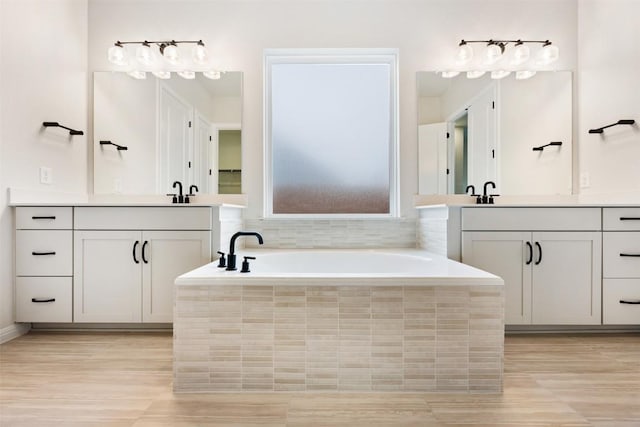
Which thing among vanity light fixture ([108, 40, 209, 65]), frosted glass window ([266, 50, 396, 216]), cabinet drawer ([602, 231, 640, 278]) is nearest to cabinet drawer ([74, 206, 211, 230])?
frosted glass window ([266, 50, 396, 216])

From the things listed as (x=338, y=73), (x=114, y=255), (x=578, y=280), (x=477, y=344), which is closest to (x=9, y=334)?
(x=114, y=255)

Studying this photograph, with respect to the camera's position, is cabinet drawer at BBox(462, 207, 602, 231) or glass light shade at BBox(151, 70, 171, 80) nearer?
cabinet drawer at BBox(462, 207, 602, 231)

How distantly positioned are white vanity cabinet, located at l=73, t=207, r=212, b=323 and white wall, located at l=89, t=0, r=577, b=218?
68cm

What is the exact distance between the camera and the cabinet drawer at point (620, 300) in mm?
2350

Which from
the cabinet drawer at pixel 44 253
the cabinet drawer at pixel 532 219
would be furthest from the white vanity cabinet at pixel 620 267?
the cabinet drawer at pixel 44 253

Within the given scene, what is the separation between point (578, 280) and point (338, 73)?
7.36ft

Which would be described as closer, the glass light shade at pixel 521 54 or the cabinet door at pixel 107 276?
the cabinet door at pixel 107 276

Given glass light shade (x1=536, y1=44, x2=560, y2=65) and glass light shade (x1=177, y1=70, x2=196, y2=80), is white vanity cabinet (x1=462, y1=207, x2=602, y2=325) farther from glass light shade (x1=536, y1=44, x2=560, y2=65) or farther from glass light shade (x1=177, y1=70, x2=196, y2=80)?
glass light shade (x1=177, y1=70, x2=196, y2=80)

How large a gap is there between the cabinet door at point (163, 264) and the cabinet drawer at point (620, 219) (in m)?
2.54

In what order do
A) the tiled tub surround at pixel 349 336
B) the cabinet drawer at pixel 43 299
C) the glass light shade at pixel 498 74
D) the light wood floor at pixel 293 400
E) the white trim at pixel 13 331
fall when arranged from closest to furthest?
1. the light wood floor at pixel 293 400
2. the tiled tub surround at pixel 349 336
3. the white trim at pixel 13 331
4. the cabinet drawer at pixel 43 299
5. the glass light shade at pixel 498 74

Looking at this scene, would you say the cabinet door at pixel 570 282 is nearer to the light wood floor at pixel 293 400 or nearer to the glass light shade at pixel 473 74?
the light wood floor at pixel 293 400

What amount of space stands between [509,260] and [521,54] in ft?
5.48

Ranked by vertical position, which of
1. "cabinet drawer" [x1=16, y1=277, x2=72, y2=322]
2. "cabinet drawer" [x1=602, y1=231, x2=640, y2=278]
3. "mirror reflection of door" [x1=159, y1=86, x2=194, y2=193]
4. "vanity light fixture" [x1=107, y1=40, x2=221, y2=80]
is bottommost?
"cabinet drawer" [x1=16, y1=277, x2=72, y2=322]

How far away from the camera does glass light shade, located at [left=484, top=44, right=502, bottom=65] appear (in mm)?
2930
